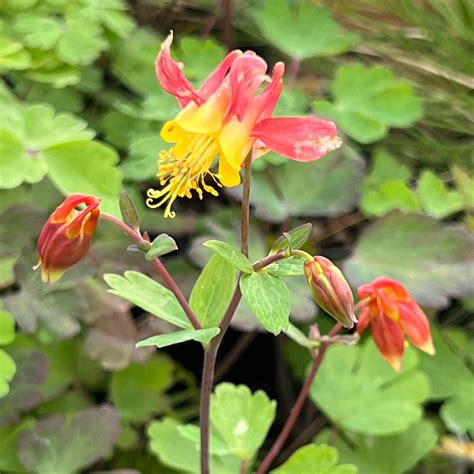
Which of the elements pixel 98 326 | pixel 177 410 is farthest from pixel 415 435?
pixel 98 326

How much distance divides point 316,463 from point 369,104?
668mm

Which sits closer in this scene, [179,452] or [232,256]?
[232,256]

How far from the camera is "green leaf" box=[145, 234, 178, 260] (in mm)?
643

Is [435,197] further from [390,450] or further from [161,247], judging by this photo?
[161,247]

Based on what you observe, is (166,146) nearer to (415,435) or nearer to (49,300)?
(49,300)

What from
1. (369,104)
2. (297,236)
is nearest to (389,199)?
(369,104)

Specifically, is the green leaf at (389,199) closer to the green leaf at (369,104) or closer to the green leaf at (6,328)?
the green leaf at (369,104)

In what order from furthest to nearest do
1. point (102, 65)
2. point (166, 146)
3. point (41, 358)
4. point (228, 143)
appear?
point (102, 65) < point (166, 146) < point (41, 358) < point (228, 143)

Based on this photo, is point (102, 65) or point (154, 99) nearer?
point (154, 99)

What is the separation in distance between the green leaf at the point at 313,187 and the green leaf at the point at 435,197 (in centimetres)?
10

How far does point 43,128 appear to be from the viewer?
100 centimetres

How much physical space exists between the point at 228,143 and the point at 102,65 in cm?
80

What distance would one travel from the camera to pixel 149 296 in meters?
0.71

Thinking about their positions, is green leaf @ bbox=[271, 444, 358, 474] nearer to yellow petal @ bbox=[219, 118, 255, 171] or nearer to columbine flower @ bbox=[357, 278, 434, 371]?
columbine flower @ bbox=[357, 278, 434, 371]
